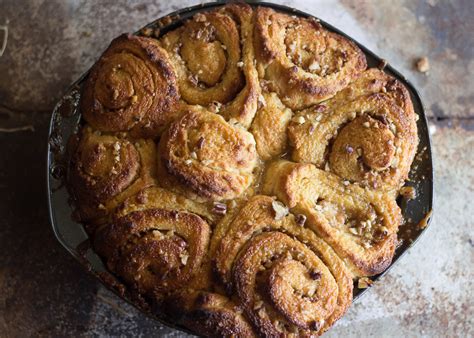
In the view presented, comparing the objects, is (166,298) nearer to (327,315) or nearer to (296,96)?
(327,315)

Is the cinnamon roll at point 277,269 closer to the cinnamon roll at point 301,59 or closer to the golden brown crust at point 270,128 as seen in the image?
the golden brown crust at point 270,128

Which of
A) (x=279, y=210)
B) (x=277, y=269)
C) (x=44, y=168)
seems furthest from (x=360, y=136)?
(x=44, y=168)

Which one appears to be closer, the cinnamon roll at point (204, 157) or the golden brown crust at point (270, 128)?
the cinnamon roll at point (204, 157)

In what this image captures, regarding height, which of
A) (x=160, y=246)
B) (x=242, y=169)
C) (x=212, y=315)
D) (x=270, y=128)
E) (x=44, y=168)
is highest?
(x=270, y=128)

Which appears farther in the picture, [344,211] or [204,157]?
[344,211]

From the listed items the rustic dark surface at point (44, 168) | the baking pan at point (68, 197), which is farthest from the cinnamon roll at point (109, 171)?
the rustic dark surface at point (44, 168)

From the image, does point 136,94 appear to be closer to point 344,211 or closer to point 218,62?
point 218,62
